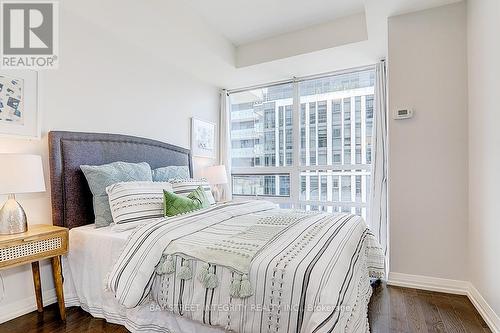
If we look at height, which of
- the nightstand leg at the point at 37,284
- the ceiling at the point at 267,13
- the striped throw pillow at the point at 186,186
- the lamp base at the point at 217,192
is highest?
the ceiling at the point at 267,13

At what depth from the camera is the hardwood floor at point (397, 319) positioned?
1.85 m

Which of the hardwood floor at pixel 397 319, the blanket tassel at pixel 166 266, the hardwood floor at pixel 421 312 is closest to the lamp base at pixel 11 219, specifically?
the hardwood floor at pixel 397 319

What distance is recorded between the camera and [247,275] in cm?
131

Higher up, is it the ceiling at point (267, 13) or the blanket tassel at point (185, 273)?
the ceiling at point (267, 13)

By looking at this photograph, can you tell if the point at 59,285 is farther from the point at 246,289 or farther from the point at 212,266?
the point at 246,289

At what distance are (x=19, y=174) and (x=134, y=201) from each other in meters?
0.74

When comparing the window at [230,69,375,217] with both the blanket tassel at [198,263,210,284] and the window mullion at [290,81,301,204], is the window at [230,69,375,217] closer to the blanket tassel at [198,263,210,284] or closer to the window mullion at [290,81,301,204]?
the window mullion at [290,81,301,204]

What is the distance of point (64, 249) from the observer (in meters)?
1.99

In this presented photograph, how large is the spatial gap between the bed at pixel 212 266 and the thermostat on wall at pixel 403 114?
1.07 metres

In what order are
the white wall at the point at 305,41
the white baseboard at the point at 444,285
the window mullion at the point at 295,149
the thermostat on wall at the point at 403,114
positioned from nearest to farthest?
the white baseboard at the point at 444,285
the thermostat on wall at the point at 403,114
the white wall at the point at 305,41
the window mullion at the point at 295,149

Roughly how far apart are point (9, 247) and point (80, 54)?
1.70 metres

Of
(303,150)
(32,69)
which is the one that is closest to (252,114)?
(303,150)

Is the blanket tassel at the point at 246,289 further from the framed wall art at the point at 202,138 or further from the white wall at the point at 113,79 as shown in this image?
the framed wall art at the point at 202,138

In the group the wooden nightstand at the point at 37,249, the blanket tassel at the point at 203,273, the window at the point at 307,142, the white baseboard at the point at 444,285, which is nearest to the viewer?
the blanket tassel at the point at 203,273
